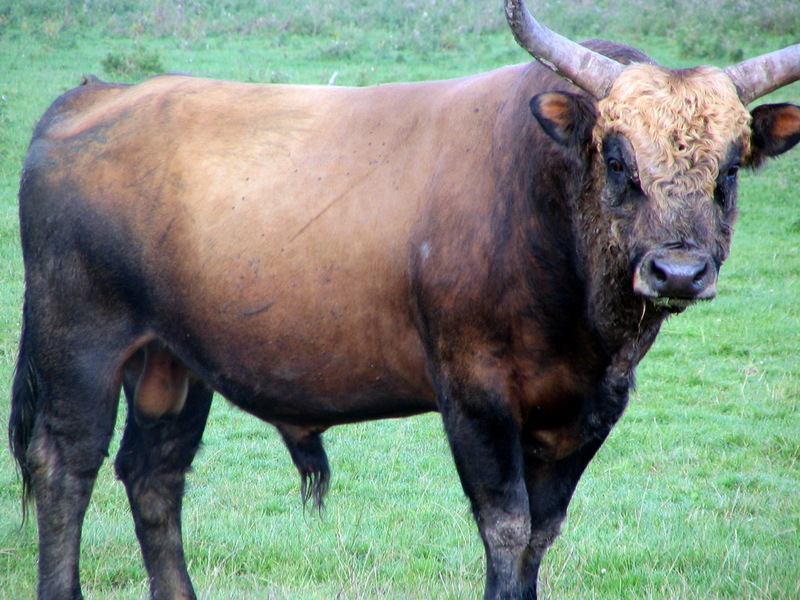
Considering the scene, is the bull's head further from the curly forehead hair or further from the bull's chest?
the bull's chest

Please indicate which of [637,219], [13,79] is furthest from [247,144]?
[13,79]

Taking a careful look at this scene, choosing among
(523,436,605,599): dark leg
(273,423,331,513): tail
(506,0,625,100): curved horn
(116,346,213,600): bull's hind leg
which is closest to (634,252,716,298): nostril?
(506,0,625,100): curved horn

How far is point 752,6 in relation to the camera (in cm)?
2262

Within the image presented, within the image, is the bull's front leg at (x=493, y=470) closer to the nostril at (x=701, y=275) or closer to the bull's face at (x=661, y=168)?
the bull's face at (x=661, y=168)

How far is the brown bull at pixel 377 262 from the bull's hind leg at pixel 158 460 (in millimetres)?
10

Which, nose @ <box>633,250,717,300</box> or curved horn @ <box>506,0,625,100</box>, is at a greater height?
curved horn @ <box>506,0,625,100</box>

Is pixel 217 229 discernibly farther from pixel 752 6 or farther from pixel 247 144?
pixel 752 6

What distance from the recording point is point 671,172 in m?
3.18

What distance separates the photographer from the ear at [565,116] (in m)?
3.33

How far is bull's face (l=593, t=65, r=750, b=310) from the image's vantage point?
10.1 ft

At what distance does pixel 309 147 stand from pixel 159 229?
705 millimetres

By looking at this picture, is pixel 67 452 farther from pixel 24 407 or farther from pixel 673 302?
pixel 673 302

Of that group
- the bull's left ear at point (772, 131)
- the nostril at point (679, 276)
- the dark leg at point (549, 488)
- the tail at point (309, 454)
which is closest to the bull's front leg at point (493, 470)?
the dark leg at point (549, 488)

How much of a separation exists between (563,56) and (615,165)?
41cm
